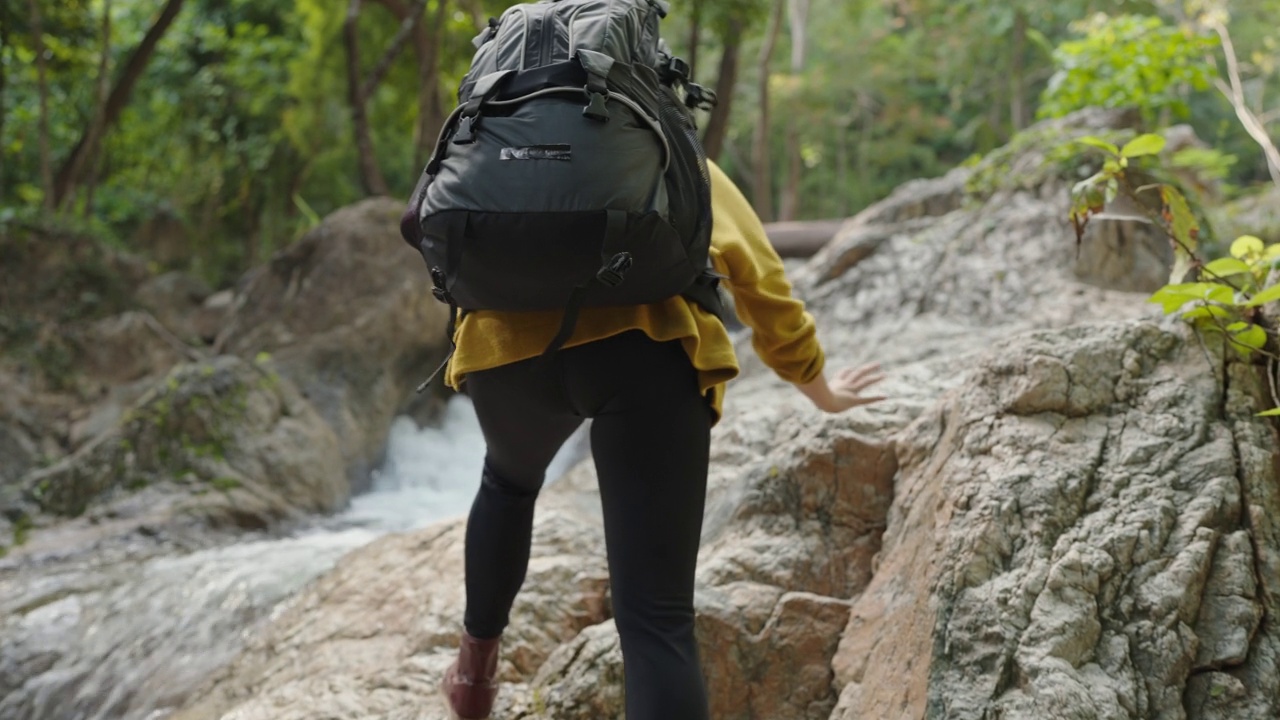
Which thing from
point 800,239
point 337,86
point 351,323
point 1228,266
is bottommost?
point 351,323

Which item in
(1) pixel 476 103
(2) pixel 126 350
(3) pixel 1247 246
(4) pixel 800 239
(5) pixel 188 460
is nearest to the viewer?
(1) pixel 476 103

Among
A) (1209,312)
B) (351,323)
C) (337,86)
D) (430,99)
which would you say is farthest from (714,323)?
(337,86)

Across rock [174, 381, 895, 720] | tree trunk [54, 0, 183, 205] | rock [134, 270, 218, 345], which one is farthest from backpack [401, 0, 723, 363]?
tree trunk [54, 0, 183, 205]

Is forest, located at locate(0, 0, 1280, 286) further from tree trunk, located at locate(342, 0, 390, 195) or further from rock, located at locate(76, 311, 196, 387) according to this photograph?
rock, located at locate(76, 311, 196, 387)

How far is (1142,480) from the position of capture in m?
2.06

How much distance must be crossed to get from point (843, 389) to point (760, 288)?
48cm

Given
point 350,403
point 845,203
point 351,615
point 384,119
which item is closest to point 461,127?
point 351,615

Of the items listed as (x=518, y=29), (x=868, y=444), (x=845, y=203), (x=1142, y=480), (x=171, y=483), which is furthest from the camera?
(x=845, y=203)

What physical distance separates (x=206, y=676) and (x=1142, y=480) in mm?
2793

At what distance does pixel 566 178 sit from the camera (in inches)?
61.4

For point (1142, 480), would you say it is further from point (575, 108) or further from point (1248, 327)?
point (575, 108)

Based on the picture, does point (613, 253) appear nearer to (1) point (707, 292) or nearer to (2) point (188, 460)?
(1) point (707, 292)

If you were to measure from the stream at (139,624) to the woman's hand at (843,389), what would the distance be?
2220mm

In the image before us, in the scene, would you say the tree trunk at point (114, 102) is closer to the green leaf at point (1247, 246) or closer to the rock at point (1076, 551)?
the rock at point (1076, 551)
